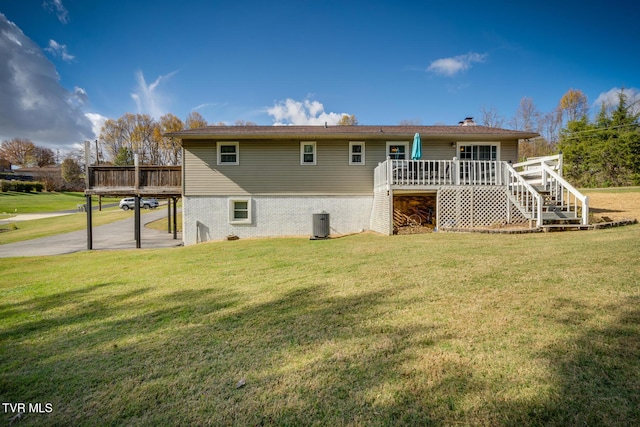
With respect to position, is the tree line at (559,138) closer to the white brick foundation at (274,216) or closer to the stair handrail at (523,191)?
the white brick foundation at (274,216)

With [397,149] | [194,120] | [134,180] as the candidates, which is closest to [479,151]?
[397,149]

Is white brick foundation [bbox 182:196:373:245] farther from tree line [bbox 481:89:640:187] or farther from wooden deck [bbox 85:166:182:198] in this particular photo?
tree line [bbox 481:89:640:187]

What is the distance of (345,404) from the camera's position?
2139mm

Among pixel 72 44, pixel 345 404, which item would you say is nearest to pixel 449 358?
pixel 345 404

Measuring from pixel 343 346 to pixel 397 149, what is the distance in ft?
41.7

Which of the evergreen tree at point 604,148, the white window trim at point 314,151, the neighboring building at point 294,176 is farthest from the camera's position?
the evergreen tree at point 604,148

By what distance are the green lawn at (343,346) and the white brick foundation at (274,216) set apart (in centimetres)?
791

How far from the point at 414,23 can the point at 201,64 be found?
1246 cm

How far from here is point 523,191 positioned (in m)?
11.5

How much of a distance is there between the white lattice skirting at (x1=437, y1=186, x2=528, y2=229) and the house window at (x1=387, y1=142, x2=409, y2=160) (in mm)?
3215

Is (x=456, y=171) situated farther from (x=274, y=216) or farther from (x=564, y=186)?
(x=274, y=216)

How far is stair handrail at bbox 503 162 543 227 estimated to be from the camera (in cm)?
1007

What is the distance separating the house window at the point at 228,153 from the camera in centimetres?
1405

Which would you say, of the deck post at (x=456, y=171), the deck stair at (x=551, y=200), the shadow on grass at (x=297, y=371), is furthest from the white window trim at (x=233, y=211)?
the deck stair at (x=551, y=200)
